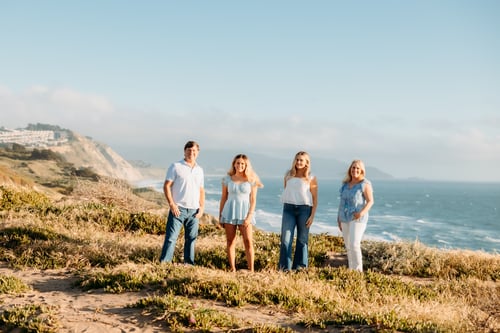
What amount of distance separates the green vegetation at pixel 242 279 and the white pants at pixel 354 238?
0.95ft

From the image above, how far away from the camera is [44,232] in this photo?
416 inches

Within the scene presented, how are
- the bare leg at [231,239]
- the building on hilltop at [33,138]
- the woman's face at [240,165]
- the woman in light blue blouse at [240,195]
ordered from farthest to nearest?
the building on hilltop at [33,138], the bare leg at [231,239], the woman in light blue blouse at [240,195], the woman's face at [240,165]

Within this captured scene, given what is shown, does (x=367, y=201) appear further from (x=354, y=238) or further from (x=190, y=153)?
(x=190, y=153)

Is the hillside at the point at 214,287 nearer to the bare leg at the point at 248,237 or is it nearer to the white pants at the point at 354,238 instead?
the white pants at the point at 354,238

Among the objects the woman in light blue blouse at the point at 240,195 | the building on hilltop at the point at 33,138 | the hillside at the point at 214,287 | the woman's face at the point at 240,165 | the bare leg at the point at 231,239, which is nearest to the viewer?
the hillside at the point at 214,287

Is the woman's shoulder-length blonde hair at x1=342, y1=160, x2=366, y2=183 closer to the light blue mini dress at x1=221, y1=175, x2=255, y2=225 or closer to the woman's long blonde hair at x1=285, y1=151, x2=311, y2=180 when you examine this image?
the woman's long blonde hair at x1=285, y1=151, x2=311, y2=180

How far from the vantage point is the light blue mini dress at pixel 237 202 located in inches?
319

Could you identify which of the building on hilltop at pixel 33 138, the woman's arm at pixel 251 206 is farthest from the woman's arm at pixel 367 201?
the building on hilltop at pixel 33 138

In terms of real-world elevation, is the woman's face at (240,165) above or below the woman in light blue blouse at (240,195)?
above

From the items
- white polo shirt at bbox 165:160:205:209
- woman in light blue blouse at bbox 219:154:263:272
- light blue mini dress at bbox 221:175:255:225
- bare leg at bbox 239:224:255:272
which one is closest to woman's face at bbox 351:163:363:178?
woman in light blue blouse at bbox 219:154:263:272

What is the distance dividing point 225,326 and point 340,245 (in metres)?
7.96

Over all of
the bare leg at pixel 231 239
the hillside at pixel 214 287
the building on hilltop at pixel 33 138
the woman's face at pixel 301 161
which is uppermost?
the building on hilltop at pixel 33 138

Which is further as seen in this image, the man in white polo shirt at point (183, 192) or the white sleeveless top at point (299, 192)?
the white sleeveless top at point (299, 192)

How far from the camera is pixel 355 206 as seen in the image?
8289 millimetres
